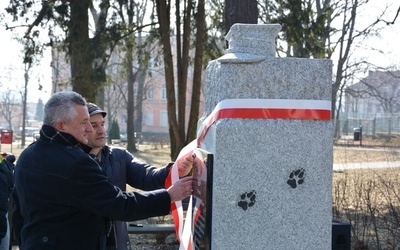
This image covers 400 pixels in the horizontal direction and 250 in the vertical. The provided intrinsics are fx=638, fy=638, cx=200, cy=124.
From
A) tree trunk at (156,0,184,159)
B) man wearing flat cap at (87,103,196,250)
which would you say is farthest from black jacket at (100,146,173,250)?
tree trunk at (156,0,184,159)

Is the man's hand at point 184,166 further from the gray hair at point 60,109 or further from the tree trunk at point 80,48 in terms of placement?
the tree trunk at point 80,48

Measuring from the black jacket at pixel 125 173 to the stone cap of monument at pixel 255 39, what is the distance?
3.75ft

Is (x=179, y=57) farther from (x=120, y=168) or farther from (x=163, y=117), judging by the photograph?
(x=163, y=117)

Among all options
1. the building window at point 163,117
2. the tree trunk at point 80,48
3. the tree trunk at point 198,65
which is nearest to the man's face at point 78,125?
the tree trunk at point 80,48

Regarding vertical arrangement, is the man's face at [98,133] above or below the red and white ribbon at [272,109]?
below

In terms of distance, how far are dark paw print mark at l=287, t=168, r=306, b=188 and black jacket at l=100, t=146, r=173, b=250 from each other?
1177mm

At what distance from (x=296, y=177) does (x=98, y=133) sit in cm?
151

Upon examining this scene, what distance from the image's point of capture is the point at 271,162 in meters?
3.03

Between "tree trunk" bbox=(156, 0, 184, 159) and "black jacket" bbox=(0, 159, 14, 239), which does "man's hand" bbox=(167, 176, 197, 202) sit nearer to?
"black jacket" bbox=(0, 159, 14, 239)

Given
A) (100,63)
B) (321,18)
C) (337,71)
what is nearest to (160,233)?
(100,63)

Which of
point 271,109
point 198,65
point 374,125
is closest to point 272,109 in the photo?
point 271,109

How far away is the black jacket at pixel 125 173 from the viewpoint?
408 cm

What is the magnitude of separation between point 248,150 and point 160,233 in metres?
5.26

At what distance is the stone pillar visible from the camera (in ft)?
9.85
